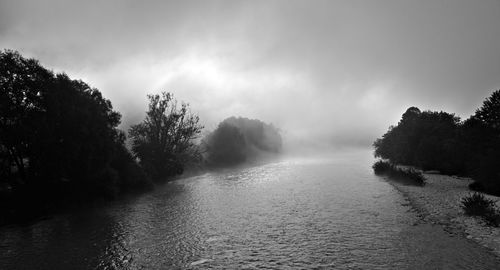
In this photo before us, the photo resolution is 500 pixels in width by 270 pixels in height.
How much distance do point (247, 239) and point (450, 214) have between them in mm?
18274

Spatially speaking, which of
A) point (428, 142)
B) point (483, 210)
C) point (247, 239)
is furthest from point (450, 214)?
point (428, 142)

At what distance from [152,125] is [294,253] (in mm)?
56398

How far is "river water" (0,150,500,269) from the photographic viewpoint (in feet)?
57.7

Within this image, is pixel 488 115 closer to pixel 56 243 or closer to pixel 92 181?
pixel 56 243

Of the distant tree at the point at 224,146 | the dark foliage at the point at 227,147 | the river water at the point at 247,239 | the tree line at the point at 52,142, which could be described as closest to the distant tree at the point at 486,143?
the river water at the point at 247,239

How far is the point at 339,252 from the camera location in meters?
18.8

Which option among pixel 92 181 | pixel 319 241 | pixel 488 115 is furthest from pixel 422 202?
pixel 92 181

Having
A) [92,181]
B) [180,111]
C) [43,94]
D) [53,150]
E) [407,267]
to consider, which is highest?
[180,111]

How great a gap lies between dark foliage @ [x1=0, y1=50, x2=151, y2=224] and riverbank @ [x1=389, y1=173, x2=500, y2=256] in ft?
128

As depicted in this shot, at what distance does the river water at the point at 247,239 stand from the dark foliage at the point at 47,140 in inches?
242

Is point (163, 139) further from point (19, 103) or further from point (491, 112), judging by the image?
point (491, 112)

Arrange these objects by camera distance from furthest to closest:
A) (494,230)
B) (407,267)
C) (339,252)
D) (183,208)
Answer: (183,208) → (494,230) → (339,252) → (407,267)

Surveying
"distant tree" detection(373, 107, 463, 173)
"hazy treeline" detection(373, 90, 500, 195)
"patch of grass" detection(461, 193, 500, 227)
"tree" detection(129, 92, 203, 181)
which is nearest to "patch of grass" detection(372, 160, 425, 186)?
"hazy treeline" detection(373, 90, 500, 195)

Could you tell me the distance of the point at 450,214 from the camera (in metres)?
26.3
